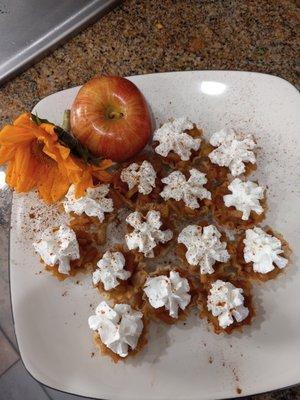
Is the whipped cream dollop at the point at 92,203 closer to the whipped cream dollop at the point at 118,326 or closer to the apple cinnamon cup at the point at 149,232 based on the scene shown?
the apple cinnamon cup at the point at 149,232

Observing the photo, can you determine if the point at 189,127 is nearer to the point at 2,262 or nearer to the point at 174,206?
the point at 174,206

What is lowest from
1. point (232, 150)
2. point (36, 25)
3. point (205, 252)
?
point (205, 252)

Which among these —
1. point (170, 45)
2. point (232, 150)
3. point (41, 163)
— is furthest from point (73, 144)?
point (170, 45)

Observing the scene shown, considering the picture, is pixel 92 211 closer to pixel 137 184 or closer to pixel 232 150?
pixel 137 184

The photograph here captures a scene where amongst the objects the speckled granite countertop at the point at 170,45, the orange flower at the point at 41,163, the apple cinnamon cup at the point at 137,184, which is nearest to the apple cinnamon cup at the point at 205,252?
the apple cinnamon cup at the point at 137,184

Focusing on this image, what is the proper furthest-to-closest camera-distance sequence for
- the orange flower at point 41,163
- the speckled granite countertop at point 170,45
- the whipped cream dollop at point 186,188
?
the speckled granite countertop at point 170,45 → the whipped cream dollop at point 186,188 → the orange flower at point 41,163
